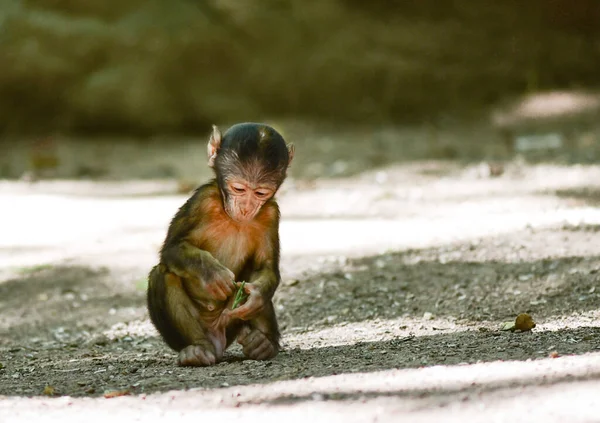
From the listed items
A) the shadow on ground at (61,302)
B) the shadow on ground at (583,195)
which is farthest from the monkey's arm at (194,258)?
the shadow on ground at (583,195)

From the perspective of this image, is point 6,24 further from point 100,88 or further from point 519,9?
point 519,9

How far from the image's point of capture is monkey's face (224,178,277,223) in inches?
195

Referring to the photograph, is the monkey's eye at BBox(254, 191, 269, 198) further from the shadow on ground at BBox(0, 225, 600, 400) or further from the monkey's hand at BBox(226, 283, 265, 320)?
the shadow on ground at BBox(0, 225, 600, 400)

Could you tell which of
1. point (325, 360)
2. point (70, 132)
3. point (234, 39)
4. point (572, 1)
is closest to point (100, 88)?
point (70, 132)

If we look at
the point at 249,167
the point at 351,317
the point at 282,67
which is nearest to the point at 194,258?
the point at 249,167

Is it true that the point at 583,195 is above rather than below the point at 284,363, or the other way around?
above

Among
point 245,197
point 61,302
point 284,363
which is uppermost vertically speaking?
point 245,197

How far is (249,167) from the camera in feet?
16.1

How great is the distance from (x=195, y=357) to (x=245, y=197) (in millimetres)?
808

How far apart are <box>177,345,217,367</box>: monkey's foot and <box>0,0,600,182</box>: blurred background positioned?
8.57 meters

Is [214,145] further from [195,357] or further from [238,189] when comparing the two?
[195,357]

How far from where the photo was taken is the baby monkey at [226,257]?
16.2 feet

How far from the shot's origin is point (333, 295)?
265 inches

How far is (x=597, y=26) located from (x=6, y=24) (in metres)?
8.00
